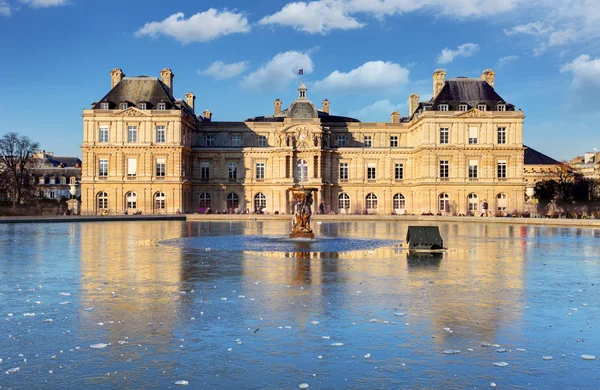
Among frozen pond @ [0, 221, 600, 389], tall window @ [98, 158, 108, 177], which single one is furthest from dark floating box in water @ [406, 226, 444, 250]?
tall window @ [98, 158, 108, 177]

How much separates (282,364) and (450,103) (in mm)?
69490

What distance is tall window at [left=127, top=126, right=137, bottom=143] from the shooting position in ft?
237

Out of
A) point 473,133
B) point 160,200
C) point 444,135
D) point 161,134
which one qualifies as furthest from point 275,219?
point 473,133

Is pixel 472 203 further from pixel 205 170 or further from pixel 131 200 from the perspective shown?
pixel 131 200

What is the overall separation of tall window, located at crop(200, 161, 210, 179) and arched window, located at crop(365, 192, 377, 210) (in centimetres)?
2038

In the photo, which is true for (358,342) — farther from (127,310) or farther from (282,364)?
(127,310)

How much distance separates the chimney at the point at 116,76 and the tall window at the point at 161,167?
1165 centimetres

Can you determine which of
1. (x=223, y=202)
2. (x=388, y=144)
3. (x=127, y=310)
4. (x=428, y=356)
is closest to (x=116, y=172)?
(x=223, y=202)

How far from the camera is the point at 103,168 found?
7238cm

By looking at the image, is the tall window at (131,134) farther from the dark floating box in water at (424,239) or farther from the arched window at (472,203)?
the dark floating box in water at (424,239)

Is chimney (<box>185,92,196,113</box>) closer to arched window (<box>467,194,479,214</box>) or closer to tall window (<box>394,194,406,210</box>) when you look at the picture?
tall window (<box>394,194,406,210</box>)

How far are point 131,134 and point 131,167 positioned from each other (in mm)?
3866

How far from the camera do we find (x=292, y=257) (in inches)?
Answer: 867

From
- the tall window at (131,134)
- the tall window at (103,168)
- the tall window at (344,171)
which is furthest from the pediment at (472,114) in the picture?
the tall window at (103,168)
